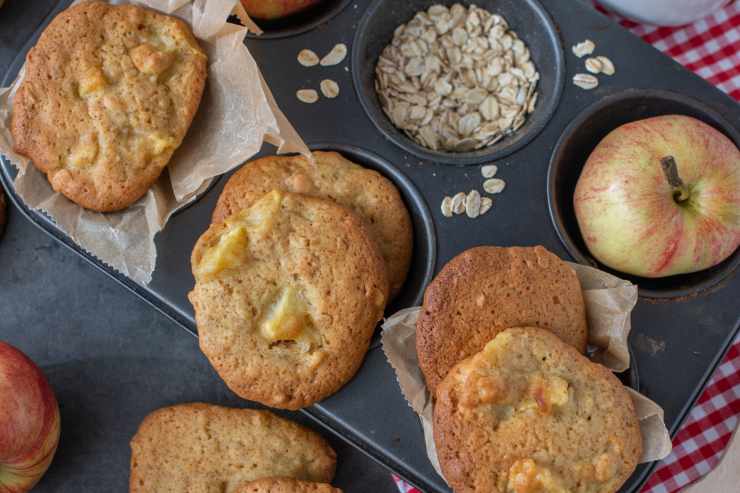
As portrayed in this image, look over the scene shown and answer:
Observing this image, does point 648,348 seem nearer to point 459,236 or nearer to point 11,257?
point 459,236

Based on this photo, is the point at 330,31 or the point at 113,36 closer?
the point at 113,36

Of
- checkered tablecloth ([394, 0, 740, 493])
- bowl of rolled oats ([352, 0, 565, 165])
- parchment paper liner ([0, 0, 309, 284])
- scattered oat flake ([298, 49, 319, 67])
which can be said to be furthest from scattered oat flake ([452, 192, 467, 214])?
checkered tablecloth ([394, 0, 740, 493])

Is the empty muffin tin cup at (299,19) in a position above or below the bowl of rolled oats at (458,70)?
above

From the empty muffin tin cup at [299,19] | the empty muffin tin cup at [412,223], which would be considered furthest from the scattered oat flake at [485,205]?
the empty muffin tin cup at [299,19]

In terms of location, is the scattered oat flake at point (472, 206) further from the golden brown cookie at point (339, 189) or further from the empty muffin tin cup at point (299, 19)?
the empty muffin tin cup at point (299, 19)

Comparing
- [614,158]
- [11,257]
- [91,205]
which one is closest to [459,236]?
[614,158]
